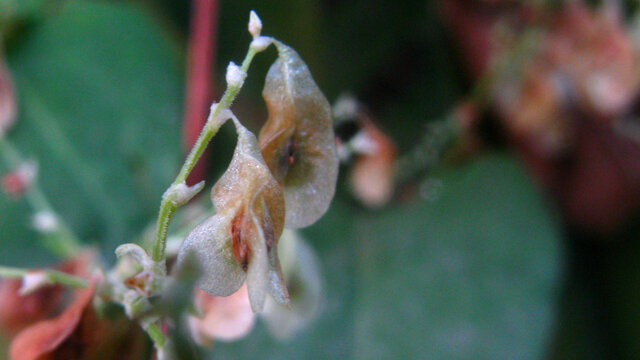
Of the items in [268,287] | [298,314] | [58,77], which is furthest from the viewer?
[58,77]

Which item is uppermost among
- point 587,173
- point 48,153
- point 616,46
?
point 48,153

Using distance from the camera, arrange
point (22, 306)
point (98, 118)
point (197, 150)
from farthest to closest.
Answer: point (98, 118) < point (22, 306) < point (197, 150)

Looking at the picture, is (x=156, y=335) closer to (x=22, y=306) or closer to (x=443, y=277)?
(x=22, y=306)

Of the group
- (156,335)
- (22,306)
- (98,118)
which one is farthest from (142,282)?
(98,118)

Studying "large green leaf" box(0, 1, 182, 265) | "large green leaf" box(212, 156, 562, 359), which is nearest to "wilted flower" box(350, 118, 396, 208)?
"large green leaf" box(212, 156, 562, 359)

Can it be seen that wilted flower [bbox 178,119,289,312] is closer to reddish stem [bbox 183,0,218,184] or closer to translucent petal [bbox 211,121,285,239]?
translucent petal [bbox 211,121,285,239]

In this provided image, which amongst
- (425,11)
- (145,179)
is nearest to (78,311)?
(145,179)

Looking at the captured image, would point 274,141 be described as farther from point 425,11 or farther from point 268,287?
point 425,11
